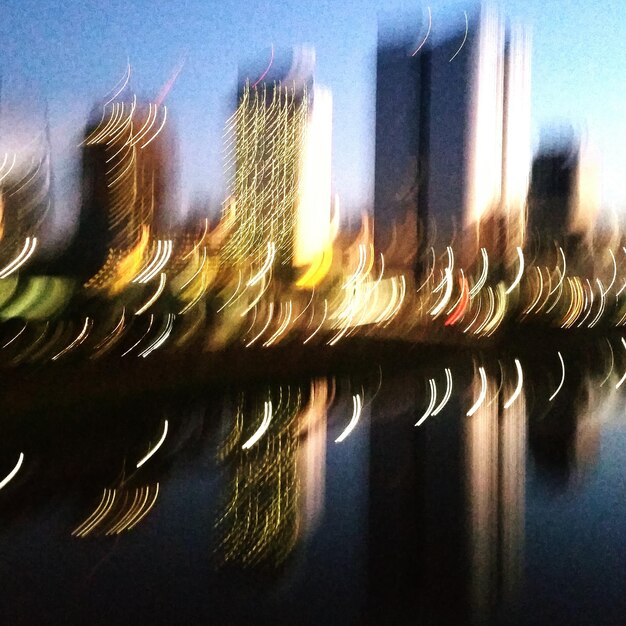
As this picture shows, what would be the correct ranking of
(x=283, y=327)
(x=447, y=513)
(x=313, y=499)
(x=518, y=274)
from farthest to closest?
1. (x=518, y=274)
2. (x=283, y=327)
3. (x=313, y=499)
4. (x=447, y=513)

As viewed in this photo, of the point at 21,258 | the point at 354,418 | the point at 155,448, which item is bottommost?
the point at 155,448

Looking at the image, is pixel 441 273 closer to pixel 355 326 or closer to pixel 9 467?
pixel 355 326

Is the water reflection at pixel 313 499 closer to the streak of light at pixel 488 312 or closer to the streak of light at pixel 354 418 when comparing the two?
the streak of light at pixel 354 418

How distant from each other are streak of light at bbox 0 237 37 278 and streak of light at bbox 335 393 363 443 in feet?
44.9

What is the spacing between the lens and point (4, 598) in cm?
477

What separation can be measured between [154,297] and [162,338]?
4.79 meters

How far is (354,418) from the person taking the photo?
11.9 m

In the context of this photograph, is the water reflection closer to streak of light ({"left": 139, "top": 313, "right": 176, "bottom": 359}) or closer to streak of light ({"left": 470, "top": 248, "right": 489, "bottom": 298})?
streak of light ({"left": 139, "top": 313, "right": 176, "bottom": 359})

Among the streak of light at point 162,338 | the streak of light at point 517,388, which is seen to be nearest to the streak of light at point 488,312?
the streak of light at point 162,338

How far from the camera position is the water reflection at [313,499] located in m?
4.96

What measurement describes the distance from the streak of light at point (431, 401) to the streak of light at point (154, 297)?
13.5 metres

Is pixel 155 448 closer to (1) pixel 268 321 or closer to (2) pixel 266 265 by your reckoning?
(1) pixel 268 321

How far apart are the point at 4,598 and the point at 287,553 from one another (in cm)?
173

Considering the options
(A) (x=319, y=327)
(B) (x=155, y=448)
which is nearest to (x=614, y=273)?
(A) (x=319, y=327)
